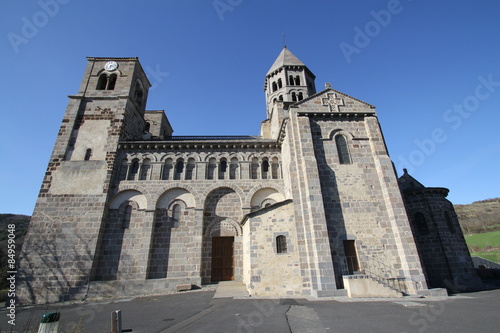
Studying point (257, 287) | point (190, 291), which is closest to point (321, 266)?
point (257, 287)

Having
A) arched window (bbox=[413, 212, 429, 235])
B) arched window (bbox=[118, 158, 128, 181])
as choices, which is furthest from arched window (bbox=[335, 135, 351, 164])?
arched window (bbox=[118, 158, 128, 181])

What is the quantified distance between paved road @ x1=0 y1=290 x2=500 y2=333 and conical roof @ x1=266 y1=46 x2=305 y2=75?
2334 cm

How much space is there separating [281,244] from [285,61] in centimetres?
2109

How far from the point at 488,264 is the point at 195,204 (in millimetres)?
37284

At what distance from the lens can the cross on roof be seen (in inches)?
602

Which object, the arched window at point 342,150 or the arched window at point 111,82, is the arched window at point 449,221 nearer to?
the arched window at point 342,150

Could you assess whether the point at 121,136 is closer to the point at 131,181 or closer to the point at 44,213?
the point at 131,181

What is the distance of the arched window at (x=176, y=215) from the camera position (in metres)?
15.8

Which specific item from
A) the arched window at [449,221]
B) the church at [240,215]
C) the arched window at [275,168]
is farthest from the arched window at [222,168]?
the arched window at [449,221]

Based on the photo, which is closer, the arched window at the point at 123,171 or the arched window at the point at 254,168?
the arched window at the point at 123,171

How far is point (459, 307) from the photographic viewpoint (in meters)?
8.33

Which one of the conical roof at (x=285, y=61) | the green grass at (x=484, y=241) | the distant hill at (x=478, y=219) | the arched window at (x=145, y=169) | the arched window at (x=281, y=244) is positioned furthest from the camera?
the distant hill at (x=478, y=219)

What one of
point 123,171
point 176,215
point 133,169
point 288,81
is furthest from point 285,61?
point 176,215

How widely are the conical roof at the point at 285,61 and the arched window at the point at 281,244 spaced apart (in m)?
19.9
